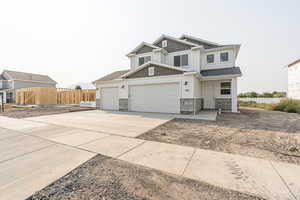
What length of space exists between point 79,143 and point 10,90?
3422 cm

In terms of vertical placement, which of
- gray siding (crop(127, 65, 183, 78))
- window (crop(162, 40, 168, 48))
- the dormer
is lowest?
gray siding (crop(127, 65, 183, 78))

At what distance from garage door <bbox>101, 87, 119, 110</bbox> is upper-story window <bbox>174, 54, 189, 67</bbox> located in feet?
23.0

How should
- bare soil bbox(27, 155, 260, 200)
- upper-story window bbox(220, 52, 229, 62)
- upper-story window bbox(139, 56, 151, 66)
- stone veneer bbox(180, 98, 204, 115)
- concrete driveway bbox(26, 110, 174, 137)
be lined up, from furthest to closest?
upper-story window bbox(139, 56, 151, 66)
upper-story window bbox(220, 52, 229, 62)
stone veneer bbox(180, 98, 204, 115)
concrete driveway bbox(26, 110, 174, 137)
bare soil bbox(27, 155, 260, 200)

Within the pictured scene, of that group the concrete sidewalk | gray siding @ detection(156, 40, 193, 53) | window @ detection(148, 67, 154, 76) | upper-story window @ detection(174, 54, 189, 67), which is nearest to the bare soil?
the concrete sidewalk

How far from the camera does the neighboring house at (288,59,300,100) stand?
1634cm

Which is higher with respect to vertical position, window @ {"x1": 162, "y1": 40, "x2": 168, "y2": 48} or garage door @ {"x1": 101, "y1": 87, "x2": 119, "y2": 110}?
window @ {"x1": 162, "y1": 40, "x2": 168, "y2": 48}

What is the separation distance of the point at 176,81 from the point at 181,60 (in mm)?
4186

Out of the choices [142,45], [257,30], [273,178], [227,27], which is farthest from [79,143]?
[257,30]

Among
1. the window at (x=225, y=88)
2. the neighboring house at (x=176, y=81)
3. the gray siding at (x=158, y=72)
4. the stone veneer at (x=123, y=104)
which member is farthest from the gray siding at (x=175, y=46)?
the stone veneer at (x=123, y=104)

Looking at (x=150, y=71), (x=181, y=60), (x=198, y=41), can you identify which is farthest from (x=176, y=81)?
(x=198, y=41)

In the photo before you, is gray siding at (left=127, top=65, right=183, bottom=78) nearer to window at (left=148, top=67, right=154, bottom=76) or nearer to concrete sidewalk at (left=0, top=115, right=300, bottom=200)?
window at (left=148, top=67, right=154, bottom=76)

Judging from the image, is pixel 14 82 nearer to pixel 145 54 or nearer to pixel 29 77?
pixel 29 77

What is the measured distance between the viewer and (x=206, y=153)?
10.5 feet

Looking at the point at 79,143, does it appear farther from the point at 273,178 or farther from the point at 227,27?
the point at 227,27
